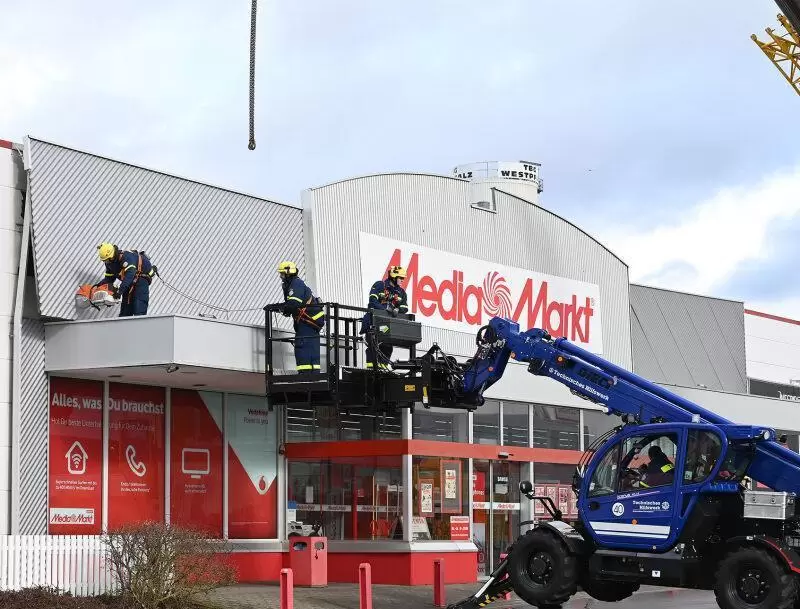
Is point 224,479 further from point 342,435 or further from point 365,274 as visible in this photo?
point 365,274

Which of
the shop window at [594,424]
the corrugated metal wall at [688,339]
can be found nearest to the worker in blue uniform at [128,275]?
the shop window at [594,424]

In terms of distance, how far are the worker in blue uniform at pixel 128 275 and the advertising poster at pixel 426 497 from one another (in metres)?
6.28

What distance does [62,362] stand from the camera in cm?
2142

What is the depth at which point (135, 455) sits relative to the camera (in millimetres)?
22812

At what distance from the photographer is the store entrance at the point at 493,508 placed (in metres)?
26.6

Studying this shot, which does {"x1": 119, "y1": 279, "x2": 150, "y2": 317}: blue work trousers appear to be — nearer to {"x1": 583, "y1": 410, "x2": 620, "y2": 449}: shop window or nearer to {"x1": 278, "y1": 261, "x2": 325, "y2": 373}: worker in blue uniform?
{"x1": 278, "y1": 261, "x2": 325, "y2": 373}: worker in blue uniform

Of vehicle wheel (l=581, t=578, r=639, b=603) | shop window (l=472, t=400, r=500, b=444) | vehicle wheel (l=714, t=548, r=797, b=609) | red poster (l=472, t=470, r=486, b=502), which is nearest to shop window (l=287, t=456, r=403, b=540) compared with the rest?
red poster (l=472, t=470, r=486, b=502)

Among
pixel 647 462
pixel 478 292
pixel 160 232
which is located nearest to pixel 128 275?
pixel 160 232

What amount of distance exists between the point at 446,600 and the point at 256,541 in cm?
406

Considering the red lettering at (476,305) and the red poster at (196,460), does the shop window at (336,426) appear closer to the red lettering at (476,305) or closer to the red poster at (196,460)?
the red poster at (196,460)

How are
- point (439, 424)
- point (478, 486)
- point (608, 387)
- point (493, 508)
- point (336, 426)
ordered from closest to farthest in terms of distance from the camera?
point (608, 387) → point (336, 426) → point (439, 424) → point (478, 486) → point (493, 508)

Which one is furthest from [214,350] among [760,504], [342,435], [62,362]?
[760,504]

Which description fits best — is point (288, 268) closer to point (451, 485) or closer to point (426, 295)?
point (426, 295)

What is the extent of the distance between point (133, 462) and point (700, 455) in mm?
9888
